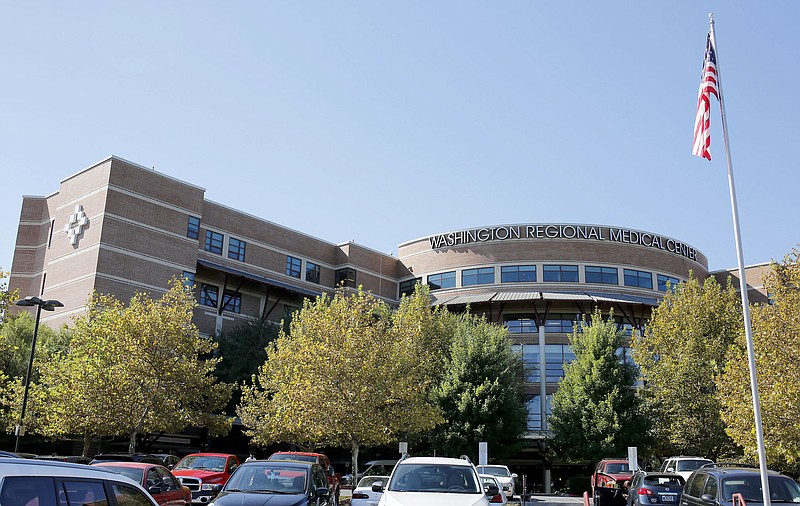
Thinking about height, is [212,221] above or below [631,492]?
above

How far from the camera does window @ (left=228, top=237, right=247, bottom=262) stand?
5491 cm

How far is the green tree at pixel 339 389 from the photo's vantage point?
29.9m

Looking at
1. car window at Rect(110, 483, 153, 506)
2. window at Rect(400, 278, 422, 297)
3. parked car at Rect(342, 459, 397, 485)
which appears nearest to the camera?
car window at Rect(110, 483, 153, 506)

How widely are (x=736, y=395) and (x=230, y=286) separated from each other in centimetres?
3699

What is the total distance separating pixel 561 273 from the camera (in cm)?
5722

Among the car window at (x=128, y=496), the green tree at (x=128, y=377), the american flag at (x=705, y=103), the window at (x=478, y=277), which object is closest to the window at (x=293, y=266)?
the window at (x=478, y=277)

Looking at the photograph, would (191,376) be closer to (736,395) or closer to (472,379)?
(472,379)

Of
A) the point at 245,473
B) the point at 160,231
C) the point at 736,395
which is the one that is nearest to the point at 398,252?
the point at 160,231

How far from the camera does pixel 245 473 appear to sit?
13.2 metres

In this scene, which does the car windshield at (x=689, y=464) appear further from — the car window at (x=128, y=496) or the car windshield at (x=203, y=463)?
the car window at (x=128, y=496)

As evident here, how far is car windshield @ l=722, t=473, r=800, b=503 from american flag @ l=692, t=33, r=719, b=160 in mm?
6461

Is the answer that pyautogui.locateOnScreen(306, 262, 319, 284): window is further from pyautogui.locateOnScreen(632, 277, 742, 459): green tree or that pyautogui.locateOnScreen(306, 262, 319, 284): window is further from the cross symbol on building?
pyautogui.locateOnScreen(632, 277, 742, 459): green tree

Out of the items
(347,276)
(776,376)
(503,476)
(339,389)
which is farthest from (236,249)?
(776,376)

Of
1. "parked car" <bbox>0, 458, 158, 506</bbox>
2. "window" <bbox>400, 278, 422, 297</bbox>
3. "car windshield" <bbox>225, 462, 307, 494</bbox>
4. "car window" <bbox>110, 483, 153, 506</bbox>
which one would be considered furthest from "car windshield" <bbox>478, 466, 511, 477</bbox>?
"window" <bbox>400, 278, 422, 297</bbox>
